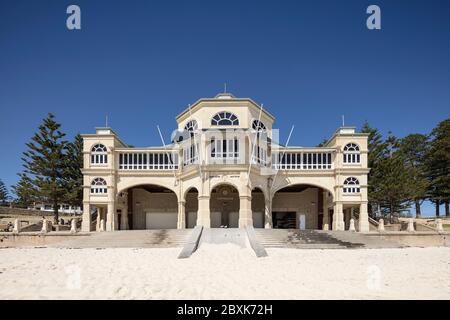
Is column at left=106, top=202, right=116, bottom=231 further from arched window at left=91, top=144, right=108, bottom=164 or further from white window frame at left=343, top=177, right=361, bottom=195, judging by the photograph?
white window frame at left=343, top=177, right=361, bottom=195

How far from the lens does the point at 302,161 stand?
33.4 m

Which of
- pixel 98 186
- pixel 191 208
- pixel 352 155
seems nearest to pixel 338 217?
pixel 352 155

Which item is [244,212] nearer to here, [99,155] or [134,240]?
[134,240]

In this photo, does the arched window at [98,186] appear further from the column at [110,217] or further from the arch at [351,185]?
the arch at [351,185]

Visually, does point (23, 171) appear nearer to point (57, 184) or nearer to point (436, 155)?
point (57, 184)

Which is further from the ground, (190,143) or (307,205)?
(190,143)

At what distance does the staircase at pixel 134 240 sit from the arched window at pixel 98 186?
6437 millimetres

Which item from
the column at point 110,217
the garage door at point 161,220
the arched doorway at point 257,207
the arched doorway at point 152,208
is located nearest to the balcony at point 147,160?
the column at point 110,217

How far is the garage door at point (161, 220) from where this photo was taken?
36625mm

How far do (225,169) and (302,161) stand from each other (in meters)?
8.91

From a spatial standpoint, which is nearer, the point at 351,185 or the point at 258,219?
the point at 351,185

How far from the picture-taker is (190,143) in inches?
1254
